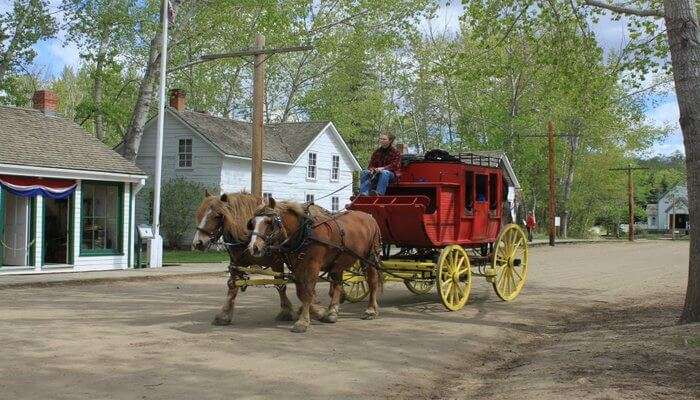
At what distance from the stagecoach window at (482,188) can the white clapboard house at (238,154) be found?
758 inches

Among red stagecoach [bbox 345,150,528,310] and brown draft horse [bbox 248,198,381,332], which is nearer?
brown draft horse [bbox 248,198,381,332]

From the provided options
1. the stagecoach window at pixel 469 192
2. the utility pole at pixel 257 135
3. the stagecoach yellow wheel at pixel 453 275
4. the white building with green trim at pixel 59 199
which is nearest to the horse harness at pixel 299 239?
the stagecoach yellow wheel at pixel 453 275

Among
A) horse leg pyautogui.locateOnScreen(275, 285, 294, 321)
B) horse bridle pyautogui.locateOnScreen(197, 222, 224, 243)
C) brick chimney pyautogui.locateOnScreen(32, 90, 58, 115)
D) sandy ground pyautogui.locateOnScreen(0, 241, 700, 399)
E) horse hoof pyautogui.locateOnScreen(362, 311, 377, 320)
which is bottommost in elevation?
sandy ground pyautogui.locateOnScreen(0, 241, 700, 399)

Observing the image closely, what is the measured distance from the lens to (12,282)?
17.2 metres

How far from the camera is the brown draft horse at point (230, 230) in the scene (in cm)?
1033

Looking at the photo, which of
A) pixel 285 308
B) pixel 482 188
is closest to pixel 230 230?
pixel 285 308

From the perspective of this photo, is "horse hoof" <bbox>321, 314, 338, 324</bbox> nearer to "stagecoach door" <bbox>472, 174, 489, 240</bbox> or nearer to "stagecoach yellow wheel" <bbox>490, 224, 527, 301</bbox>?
"stagecoach door" <bbox>472, 174, 489, 240</bbox>

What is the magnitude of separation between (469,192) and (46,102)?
53.9 feet

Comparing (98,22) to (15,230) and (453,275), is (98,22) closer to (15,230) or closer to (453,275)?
(15,230)

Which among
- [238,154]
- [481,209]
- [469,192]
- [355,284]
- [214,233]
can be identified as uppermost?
[238,154]

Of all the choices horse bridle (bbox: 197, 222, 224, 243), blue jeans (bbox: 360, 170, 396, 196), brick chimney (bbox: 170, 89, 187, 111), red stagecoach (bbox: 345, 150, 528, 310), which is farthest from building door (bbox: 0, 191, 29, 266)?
brick chimney (bbox: 170, 89, 187, 111)

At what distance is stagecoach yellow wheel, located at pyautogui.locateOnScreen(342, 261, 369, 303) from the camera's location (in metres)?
12.4

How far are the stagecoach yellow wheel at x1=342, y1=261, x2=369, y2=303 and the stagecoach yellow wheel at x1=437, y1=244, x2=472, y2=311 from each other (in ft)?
4.19

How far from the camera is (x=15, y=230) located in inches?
811
